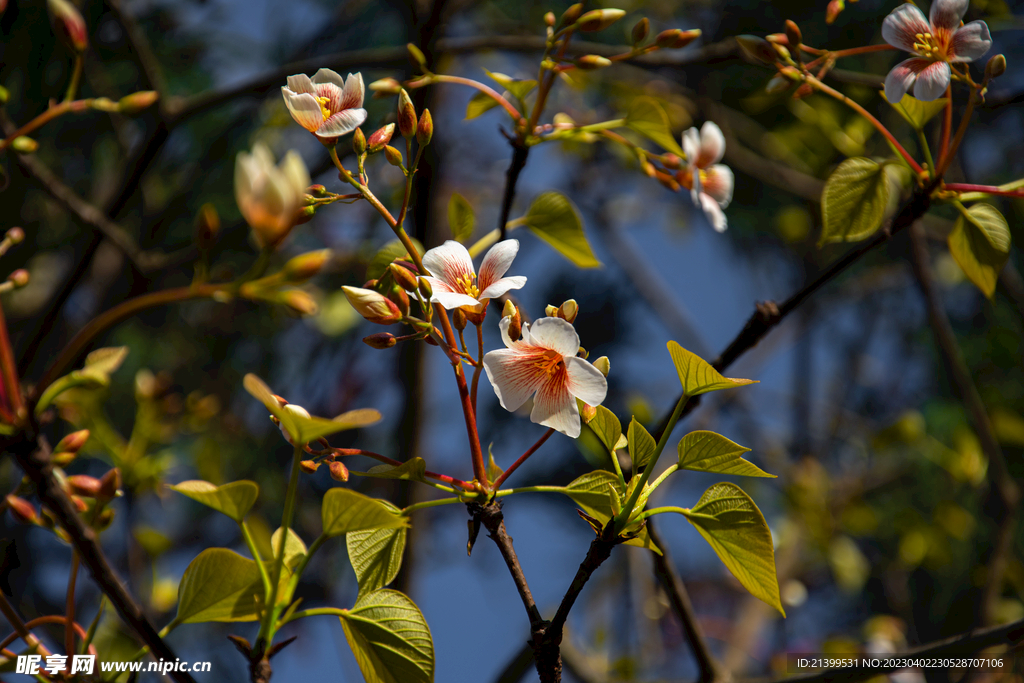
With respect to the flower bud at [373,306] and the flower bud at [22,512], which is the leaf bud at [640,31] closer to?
the flower bud at [373,306]

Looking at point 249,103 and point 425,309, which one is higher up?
point 425,309

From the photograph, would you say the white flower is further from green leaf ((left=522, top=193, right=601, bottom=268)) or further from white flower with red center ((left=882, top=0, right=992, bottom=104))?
white flower with red center ((left=882, top=0, right=992, bottom=104))

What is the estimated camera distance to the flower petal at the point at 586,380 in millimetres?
441

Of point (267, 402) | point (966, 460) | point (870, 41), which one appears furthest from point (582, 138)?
point (966, 460)

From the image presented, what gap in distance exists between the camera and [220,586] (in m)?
0.47

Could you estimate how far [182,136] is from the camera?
71.0 inches

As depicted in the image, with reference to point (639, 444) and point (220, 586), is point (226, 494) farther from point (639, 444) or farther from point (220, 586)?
point (639, 444)

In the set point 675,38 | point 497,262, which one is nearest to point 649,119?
point 675,38

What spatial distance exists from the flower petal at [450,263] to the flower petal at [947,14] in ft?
1.58

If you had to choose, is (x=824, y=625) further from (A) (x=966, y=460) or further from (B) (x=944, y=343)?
(B) (x=944, y=343)

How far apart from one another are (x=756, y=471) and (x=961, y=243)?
0.38 metres

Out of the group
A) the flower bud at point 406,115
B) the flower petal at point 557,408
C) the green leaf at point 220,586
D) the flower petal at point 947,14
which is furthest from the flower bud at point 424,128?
the flower petal at point 947,14

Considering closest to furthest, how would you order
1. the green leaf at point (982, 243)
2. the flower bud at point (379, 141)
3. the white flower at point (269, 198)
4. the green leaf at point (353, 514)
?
the white flower at point (269, 198) < the green leaf at point (353, 514) < the flower bud at point (379, 141) < the green leaf at point (982, 243)

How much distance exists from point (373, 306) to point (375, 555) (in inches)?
7.8
